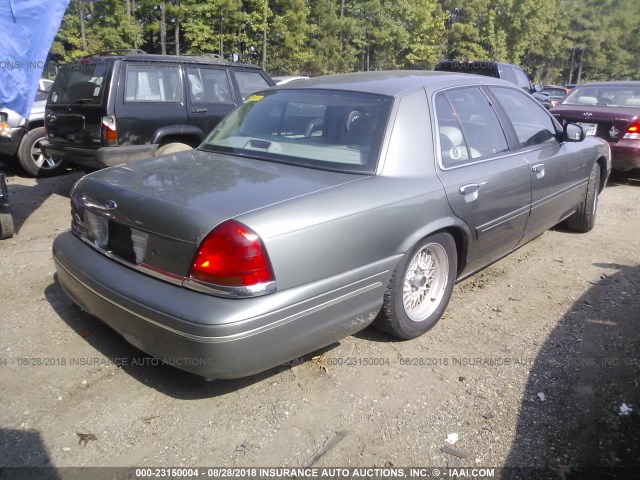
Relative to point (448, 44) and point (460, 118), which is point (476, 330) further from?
point (448, 44)

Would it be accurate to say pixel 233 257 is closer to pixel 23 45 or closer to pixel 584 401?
pixel 584 401

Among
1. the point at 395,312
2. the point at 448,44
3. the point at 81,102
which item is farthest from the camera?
the point at 448,44

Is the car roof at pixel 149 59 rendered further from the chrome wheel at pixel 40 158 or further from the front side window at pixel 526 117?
the front side window at pixel 526 117

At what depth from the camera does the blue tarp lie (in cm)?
499

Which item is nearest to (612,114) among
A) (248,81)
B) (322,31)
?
(248,81)

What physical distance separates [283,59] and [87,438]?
27.8 m

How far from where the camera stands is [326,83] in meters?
3.73

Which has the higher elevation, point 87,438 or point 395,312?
point 395,312

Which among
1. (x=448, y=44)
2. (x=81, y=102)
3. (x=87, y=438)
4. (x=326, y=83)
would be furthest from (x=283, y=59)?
(x=87, y=438)

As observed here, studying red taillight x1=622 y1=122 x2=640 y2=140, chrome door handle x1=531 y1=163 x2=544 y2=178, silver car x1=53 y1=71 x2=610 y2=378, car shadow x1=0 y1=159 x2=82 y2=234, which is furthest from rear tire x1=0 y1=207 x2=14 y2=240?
red taillight x1=622 y1=122 x2=640 y2=140

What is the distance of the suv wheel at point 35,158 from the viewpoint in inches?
312

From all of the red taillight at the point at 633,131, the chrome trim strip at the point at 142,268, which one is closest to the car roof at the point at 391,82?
the chrome trim strip at the point at 142,268

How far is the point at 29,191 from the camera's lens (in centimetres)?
737

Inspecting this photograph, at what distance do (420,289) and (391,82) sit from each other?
1.38m
